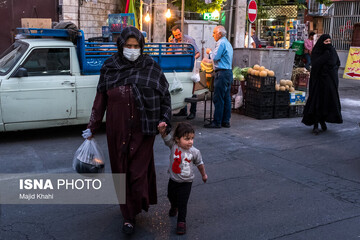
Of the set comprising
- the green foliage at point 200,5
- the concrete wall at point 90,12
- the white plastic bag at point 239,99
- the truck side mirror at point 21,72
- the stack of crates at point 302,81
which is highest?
the green foliage at point 200,5

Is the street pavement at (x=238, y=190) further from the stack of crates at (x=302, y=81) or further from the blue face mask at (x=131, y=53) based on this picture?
the stack of crates at (x=302, y=81)

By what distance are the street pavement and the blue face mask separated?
1660 mm

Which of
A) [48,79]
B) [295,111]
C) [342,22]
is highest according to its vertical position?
[342,22]

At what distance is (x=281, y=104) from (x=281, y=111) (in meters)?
0.17

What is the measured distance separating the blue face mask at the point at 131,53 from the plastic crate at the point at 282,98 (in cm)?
623

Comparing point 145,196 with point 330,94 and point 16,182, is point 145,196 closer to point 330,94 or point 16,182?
point 16,182

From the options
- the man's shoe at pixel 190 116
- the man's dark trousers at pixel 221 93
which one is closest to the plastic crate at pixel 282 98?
the man's dark trousers at pixel 221 93

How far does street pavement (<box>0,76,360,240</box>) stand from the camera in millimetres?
4234

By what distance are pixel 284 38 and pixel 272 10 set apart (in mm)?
2125

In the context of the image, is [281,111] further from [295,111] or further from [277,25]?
[277,25]

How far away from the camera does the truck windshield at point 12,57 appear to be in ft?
23.3

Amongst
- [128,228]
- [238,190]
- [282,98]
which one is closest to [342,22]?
[282,98]

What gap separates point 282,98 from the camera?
9836 mm

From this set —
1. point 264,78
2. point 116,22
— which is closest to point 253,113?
point 264,78
